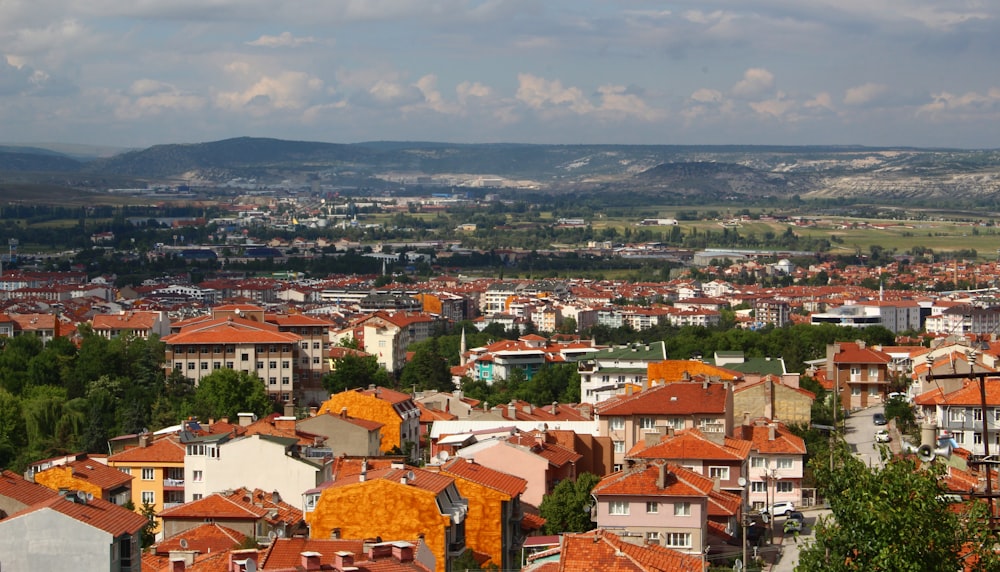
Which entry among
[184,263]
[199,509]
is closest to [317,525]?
[199,509]

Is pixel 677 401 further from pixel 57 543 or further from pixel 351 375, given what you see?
pixel 351 375

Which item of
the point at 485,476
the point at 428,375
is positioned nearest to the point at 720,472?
the point at 485,476

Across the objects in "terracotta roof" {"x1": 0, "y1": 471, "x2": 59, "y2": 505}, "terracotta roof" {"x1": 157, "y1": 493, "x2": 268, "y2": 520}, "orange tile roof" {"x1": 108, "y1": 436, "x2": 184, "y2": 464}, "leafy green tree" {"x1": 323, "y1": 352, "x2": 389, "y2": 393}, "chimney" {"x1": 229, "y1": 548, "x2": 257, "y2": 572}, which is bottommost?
"leafy green tree" {"x1": 323, "y1": 352, "x2": 389, "y2": 393}

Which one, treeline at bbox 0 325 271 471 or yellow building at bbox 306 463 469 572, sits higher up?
yellow building at bbox 306 463 469 572

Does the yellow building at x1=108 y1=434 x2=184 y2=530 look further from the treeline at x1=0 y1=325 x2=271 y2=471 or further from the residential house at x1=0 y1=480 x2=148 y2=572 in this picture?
the residential house at x1=0 y1=480 x2=148 y2=572

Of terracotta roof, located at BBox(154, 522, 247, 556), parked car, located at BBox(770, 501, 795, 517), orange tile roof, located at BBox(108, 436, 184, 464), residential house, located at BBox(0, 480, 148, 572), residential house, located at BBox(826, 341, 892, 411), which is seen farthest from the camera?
residential house, located at BBox(826, 341, 892, 411)

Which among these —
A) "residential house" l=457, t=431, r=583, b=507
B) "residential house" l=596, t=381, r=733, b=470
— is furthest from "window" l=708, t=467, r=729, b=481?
"residential house" l=596, t=381, r=733, b=470

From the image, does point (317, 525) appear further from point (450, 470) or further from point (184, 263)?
point (184, 263)
